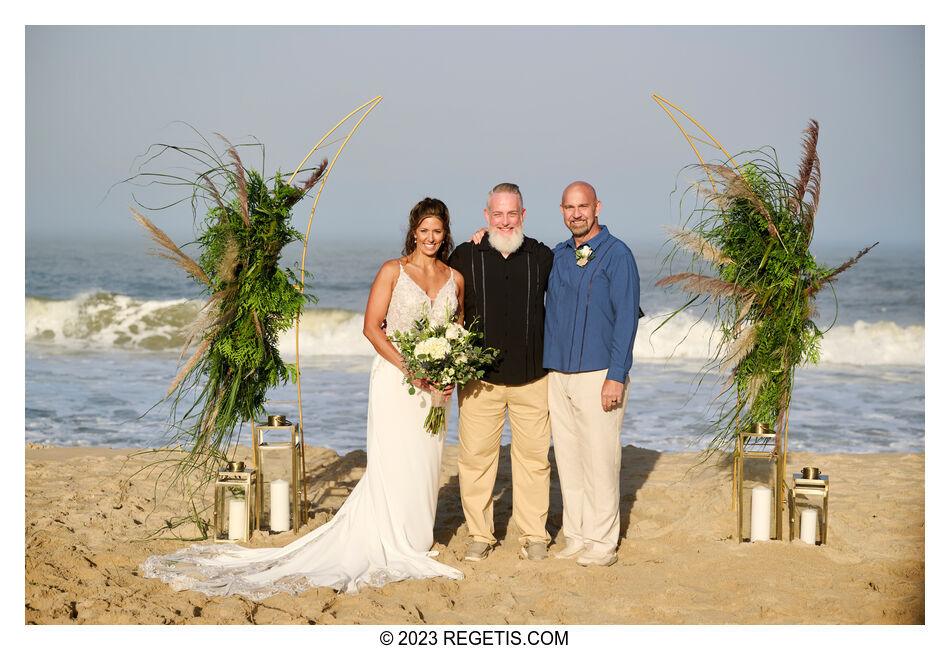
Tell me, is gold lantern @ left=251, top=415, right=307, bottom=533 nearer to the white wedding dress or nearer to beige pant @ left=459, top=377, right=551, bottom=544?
the white wedding dress

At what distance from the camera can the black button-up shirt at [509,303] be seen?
489 cm

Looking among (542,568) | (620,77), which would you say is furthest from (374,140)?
(542,568)

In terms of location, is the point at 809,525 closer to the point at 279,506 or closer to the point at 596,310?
the point at 596,310

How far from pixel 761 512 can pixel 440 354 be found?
236 centimetres

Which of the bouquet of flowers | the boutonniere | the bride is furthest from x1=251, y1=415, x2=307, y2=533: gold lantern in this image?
the boutonniere

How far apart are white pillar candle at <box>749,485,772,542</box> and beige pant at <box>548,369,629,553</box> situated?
960mm

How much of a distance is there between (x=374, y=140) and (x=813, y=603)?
1702 cm

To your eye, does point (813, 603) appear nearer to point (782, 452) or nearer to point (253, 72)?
point (782, 452)

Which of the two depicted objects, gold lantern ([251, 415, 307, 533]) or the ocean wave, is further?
the ocean wave

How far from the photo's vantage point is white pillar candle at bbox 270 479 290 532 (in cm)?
540

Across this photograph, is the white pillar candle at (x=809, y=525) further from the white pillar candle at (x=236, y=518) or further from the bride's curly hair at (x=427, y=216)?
the white pillar candle at (x=236, y=518)

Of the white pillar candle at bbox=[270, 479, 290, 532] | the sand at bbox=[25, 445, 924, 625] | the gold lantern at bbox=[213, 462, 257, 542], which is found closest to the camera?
the sand at bbox=[25, 445, 924, 625]

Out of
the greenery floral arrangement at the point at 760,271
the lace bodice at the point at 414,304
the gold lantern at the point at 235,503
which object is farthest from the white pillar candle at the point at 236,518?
the greenery floral arrangement at the point at 760,271

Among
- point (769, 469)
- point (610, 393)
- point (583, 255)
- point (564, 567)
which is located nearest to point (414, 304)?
point (583, 255)
